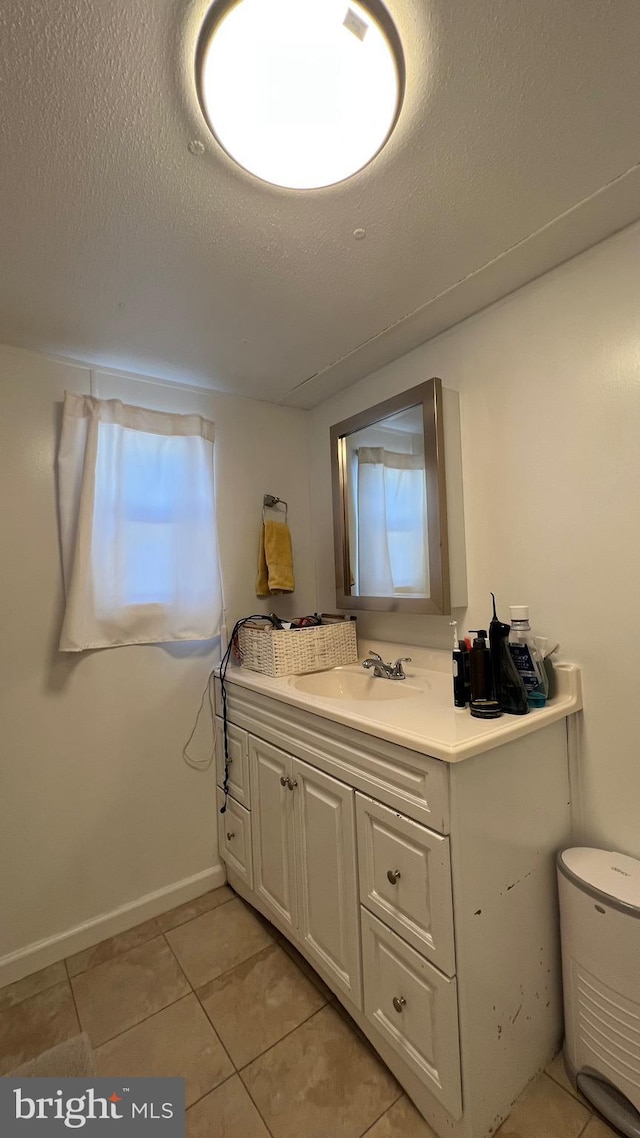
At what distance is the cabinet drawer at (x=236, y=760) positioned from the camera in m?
1.73

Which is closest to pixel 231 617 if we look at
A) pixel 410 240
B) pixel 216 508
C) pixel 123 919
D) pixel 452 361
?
pixel 216 508

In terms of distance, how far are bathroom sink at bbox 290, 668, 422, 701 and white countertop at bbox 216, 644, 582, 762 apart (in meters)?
0.01

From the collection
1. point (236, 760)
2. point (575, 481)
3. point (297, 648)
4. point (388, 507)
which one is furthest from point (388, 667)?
point (575, 481)

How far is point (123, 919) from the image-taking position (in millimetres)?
1723

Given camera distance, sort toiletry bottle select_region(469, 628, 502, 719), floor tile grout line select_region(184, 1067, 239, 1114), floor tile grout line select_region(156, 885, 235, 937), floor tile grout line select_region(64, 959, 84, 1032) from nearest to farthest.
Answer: floor tile grout line select_region(184, 1067, 239, 1114), toiletry bottle select_region(469, 628, 502, 719), floor tile grout line select_region(64, 959, 84, 1032), floor tile grout line select_region(156, 885, 235, 937)

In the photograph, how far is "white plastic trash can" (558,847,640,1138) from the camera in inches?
39.4

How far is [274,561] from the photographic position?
2059mm

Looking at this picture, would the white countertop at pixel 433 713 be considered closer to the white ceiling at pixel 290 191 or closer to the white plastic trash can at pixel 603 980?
the white plastic trash can at pixel 603 980

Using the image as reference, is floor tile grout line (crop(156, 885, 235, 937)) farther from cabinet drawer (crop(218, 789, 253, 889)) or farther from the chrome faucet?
the chrome faucet

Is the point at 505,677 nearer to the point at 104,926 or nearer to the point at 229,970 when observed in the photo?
the point at 229,970

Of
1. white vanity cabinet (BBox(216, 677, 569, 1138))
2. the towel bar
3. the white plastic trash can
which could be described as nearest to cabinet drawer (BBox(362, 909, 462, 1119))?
Result: white vanity cabinet (BBox(216, 677, 569, 1138))

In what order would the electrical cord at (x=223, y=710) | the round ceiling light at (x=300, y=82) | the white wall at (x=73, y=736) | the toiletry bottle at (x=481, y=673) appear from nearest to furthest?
the round ceiling light at (x=300, y=82), the toiletry bottle at (x=481, y=673), the white wall at (x=73, y=736), the electrical cord at (x=223, y=710)

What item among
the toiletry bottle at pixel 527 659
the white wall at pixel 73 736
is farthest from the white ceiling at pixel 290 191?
the toiletry bottle at pixel 527 659

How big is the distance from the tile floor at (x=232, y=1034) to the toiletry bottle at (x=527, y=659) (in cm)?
94
